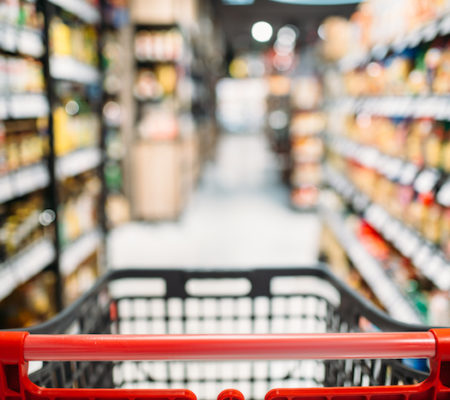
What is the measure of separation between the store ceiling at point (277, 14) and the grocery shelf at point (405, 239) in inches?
438

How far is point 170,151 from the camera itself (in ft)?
20.5

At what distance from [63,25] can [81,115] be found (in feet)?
2.29

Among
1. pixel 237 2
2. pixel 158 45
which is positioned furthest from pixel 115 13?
pixel 237 2

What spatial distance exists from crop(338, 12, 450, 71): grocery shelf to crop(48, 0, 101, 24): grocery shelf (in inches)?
74.2

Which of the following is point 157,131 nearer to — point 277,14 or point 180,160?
point 180,160

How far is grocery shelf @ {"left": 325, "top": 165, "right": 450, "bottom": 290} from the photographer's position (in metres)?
2.04

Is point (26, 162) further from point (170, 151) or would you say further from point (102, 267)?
point (170, 151)

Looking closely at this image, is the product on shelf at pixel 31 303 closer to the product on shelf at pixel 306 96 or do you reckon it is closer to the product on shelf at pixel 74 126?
the product on shelf at pixel 74 126

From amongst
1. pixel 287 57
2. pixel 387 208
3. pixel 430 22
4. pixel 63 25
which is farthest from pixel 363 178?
pixel 287 57

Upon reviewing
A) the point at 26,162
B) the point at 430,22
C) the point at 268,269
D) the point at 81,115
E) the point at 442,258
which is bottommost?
the point at 442,258

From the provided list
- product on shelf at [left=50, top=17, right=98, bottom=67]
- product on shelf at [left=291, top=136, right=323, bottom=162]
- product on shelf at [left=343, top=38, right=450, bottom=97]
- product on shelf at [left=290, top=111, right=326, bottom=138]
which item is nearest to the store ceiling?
product on shelf at [left=290, top=111, right=326, bottom=138]

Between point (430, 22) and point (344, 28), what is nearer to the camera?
point (430, 22)

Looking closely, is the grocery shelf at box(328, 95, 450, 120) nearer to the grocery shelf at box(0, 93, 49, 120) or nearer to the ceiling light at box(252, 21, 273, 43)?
the grocery shelf at box(0, 93, 49, 120)

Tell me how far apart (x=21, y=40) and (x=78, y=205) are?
4.12 feet
